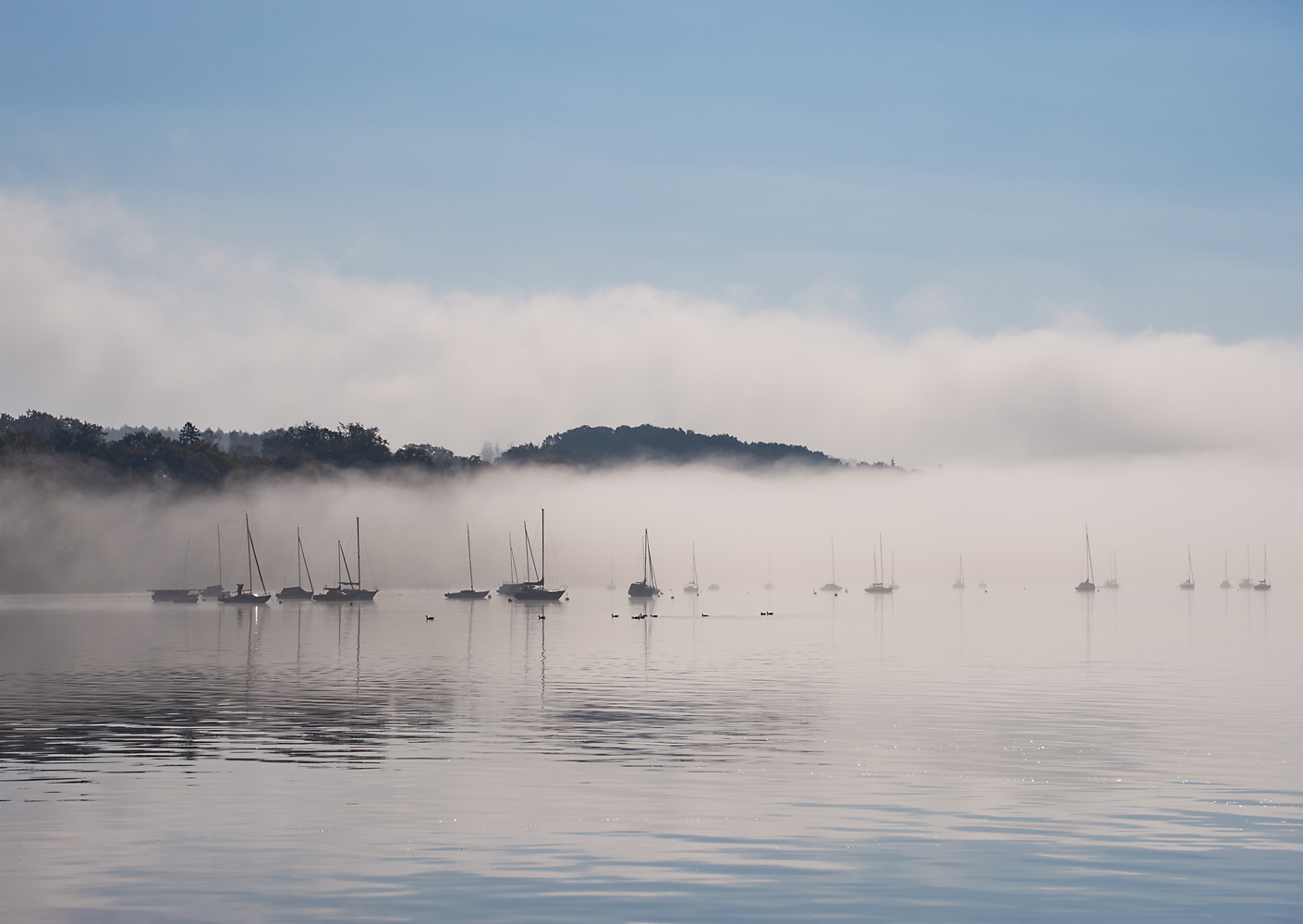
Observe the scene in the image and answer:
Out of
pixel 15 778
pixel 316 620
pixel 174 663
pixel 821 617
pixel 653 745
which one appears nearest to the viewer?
pixel 15 778

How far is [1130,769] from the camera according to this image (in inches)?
1593

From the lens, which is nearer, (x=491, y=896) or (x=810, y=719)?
(x=491, y=896)

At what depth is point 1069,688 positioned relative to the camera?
235 ft

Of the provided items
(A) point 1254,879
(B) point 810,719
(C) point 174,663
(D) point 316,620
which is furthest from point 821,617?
(A) point 1254,879

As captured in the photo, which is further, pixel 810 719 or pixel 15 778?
pixel 810 719

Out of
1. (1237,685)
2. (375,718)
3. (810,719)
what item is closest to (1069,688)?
(1237,685)

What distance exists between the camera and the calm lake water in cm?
2444

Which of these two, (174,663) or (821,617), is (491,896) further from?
(821,617)

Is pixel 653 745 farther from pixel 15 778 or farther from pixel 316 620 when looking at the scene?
pixel 316 620

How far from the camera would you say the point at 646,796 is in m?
35.1

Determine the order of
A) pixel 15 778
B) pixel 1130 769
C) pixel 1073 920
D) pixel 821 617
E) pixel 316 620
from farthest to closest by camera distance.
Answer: pixel 821 617
pixel 316 620
pixel 1130 769
pixel 15 778
pixel 1073 920

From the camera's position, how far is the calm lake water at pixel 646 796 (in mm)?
24438

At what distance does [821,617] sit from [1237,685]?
12343 centimetres

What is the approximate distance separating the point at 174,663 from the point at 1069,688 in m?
54.6
